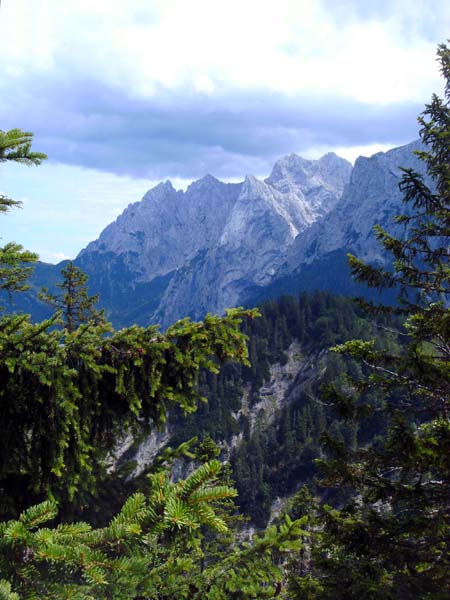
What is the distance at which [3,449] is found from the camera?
588 centimetres

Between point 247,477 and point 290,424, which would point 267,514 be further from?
point 290,424

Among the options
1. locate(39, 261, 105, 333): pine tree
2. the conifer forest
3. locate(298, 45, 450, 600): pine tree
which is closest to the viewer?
the conifer forest

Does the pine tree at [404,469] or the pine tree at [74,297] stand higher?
the pine tree at [74,297]

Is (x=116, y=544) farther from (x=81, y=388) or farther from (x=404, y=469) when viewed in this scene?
(x=404, y=469)

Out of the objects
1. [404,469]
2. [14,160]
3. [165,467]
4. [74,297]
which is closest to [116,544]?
[165,467]

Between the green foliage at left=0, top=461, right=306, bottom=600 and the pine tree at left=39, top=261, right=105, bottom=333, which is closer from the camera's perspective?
the green foliage at left=0, top=461, right=306, bottom=600

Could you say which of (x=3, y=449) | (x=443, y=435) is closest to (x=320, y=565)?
(x=443, y=435)

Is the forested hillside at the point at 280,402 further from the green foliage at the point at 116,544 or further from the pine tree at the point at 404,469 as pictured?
the green foliage at the point at 116,544

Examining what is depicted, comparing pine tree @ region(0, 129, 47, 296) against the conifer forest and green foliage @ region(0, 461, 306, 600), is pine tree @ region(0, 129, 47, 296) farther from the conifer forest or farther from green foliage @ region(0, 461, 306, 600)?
green foliage @ region(0, 461, 306, 600)

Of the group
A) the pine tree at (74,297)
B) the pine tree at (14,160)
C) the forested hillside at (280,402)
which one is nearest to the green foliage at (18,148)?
the pine tree at (14,160)

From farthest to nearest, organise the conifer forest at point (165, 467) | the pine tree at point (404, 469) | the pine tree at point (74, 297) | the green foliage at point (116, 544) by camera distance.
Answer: the pine tree at point (74, 297), the pine tree at point (404, 469), the conifer forest at point (165, 467), the green foliage at point (116, 544)

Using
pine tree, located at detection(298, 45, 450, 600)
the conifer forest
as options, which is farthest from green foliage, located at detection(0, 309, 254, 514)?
pine tree, located at detection(298, 45, 450, 600)

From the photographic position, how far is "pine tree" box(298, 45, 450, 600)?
31.5 ft

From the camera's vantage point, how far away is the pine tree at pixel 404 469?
9602 mm
